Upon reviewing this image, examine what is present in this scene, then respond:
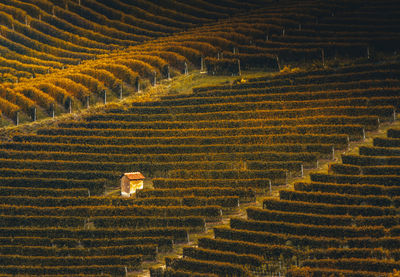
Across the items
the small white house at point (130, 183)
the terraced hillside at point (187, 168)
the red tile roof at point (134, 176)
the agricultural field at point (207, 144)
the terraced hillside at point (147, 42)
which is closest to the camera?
the agricultural field at point (207, 144)

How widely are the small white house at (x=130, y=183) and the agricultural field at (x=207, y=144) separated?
1.00 m

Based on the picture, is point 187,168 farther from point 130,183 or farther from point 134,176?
point 130,183

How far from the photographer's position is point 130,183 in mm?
63062

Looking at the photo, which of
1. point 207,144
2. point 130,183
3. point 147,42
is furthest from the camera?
point 147,42

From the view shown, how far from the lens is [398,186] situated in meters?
54.7

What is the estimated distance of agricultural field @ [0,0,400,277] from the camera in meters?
52.7

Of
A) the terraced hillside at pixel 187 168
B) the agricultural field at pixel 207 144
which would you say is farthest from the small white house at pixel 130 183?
the terraced hillside at pixel 187 168

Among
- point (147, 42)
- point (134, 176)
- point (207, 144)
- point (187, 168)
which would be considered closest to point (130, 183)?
point (134, 176)

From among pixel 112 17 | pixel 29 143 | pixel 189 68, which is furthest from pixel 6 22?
pixel 29 143

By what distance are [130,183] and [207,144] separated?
741cm

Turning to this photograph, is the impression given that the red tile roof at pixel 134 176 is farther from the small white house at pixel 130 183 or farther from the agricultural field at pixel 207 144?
the agricultural field at pixel 207 144

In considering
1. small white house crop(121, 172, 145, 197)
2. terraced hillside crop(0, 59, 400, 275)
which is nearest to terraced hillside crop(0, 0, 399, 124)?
terraced hillside crop(0, 59, 400, 275)

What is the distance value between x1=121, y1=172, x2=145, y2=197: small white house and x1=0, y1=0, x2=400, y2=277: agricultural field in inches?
39.2

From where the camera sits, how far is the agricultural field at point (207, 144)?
173ft
